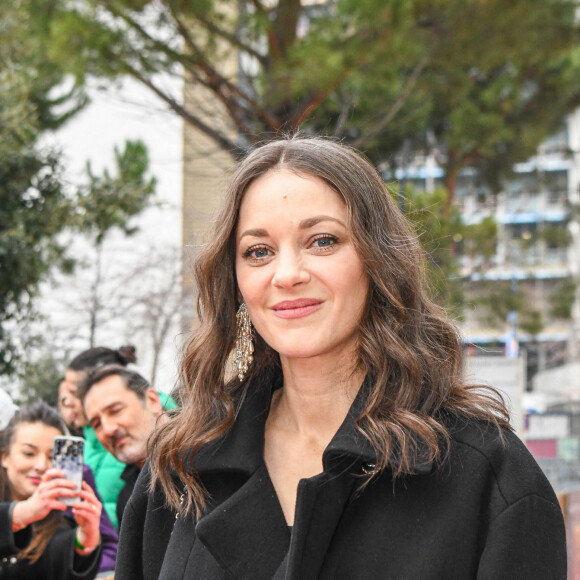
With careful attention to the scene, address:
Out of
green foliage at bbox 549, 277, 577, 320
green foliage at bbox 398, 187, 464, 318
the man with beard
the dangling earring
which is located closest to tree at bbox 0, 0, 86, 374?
green foliage at bbox 398, 187, 464, 318

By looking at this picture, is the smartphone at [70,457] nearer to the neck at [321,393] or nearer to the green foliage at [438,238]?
the green foliage at [438,238]

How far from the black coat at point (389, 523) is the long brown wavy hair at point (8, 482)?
1.88 metres

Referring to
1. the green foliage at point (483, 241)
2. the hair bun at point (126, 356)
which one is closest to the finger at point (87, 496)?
the hair bun at point (126, 356)

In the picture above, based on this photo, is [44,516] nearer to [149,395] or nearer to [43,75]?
[149,395]

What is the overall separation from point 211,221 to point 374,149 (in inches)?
468

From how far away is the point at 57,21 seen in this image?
9969 mm

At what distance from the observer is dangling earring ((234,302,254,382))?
99.7 inches

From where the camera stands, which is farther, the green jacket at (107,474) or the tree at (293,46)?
the tree at (293,46)

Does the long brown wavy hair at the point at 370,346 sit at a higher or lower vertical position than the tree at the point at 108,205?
lower

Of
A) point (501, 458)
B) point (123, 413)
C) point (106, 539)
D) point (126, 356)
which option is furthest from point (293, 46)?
point (501, 458)

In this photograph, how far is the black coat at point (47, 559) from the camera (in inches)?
153

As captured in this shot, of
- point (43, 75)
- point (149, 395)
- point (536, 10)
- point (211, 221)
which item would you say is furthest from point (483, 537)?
point (536, 10)

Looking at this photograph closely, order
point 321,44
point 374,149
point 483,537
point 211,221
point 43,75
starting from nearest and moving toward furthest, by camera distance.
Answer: point 483,537 → point 211,221 → point 321,44 → point 43,75 → point 374,149

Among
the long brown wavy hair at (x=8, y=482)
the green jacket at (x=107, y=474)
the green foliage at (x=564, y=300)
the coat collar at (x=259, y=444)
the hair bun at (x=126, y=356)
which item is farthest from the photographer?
the green foliage at (x=564, y=300)
